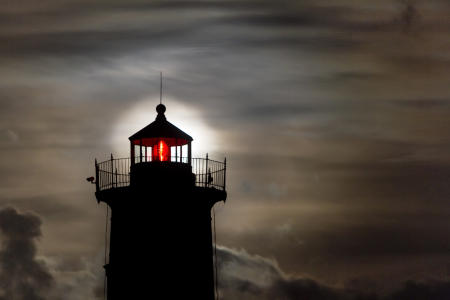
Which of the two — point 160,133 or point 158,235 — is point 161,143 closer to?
point 160,133

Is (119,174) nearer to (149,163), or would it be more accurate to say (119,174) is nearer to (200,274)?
(149,163)

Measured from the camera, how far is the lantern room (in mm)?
50594

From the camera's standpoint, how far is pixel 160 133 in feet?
166

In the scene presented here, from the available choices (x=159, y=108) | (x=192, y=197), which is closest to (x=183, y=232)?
(x=192, y=197)

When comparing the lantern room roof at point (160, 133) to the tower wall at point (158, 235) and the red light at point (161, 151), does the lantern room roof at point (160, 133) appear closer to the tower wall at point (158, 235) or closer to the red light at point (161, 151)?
the red light at point (161, 151)

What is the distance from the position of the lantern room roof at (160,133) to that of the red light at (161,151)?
0.74 feet

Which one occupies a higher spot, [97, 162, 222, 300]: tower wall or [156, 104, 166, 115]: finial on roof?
[156, 104, 166, 115]: finial on roof

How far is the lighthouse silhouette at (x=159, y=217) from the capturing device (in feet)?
165

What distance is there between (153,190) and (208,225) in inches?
104

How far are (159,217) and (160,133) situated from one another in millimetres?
2947

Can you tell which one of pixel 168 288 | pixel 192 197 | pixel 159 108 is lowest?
pixel 168 288

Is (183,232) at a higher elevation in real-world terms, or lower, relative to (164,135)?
lower

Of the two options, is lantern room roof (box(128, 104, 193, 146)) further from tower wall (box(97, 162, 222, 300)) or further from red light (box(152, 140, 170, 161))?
tower wall (box(97, 162, 222, 300))

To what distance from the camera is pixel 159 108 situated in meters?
50.9
